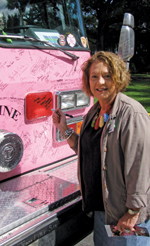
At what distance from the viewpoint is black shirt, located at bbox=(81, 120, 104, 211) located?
1.57 meters

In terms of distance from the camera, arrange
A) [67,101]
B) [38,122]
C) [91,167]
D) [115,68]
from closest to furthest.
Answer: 1. [115,68]
2. [91,167]
3. [38,122]
4. [67,101]

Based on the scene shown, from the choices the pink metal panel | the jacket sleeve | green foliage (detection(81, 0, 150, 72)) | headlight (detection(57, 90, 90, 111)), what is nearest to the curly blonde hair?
the jacket sleeve

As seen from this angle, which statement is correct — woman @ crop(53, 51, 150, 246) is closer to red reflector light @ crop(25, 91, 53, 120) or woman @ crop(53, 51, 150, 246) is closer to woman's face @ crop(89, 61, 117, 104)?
woman's face @ crop(89, 61, 117, 104)

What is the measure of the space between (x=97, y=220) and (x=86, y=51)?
1694 millimetres

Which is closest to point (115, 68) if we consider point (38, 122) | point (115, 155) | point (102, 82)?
point (102, 82)

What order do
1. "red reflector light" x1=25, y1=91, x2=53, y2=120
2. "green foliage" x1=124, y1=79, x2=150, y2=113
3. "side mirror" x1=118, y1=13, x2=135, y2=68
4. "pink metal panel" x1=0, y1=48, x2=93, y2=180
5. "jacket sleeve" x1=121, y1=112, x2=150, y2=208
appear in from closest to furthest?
"jacket sleeve" x1=121, y1=112, x2=150, y2=208
"pink metal panel" x1=0, y1=48, x2=93, y2=180
"red reflector light" x1=25, y1=91, x2=53, y2=120
"side mirror" x1=118, y1=13, x2=135, y2=68
"green foliage" x1=124, y1=79, x2=150, y2=113

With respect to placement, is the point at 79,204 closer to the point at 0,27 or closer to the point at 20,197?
the point at 20,197

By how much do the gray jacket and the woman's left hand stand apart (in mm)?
36

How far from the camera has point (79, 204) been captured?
78.3 inches

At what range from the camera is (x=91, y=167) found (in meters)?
1.62

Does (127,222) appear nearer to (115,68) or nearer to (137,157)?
(137,157)

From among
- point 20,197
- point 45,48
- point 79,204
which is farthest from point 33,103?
point 79,204

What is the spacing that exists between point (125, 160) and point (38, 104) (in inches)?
42.0

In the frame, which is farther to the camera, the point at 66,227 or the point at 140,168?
the point at 66,227
